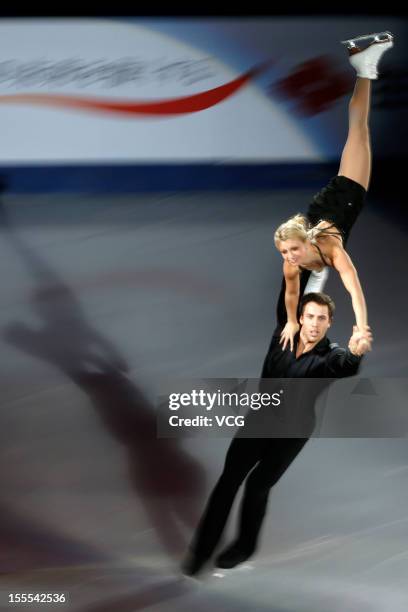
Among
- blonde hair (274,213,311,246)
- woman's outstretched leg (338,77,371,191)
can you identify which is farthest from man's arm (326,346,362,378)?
woman's outstretched leg (338,77,371,191)

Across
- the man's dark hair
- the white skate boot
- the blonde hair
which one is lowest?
the man's dark hair

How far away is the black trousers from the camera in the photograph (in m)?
2.86

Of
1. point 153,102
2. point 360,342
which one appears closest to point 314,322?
point 360,342

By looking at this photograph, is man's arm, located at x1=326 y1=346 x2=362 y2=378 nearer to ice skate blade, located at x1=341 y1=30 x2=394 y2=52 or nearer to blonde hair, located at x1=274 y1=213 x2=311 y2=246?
blonde hair, located at x1=274 y1=213 x2=311 y2=246

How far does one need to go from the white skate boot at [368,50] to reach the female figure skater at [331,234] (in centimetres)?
7

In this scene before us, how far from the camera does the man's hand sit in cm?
284

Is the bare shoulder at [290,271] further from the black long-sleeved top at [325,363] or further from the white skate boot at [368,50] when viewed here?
the white skate boot at [368,50]

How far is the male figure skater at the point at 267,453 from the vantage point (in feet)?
9.33

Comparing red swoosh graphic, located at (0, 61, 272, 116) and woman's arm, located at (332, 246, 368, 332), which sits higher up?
red swoosh graphic, located at (0, 61, 272, 116)

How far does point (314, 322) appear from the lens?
2.85m

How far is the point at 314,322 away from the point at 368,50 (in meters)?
1.02

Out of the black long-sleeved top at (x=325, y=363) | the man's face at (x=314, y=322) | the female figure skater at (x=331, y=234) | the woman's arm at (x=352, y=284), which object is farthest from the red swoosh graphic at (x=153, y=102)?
the black long-sleeved top at (x=325, y=363)

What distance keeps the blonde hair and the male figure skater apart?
8.7 inches

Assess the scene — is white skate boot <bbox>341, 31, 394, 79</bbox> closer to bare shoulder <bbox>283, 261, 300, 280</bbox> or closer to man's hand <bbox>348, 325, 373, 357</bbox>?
bare shoulder <bbox>283, 261, 300, 280</bbox>
